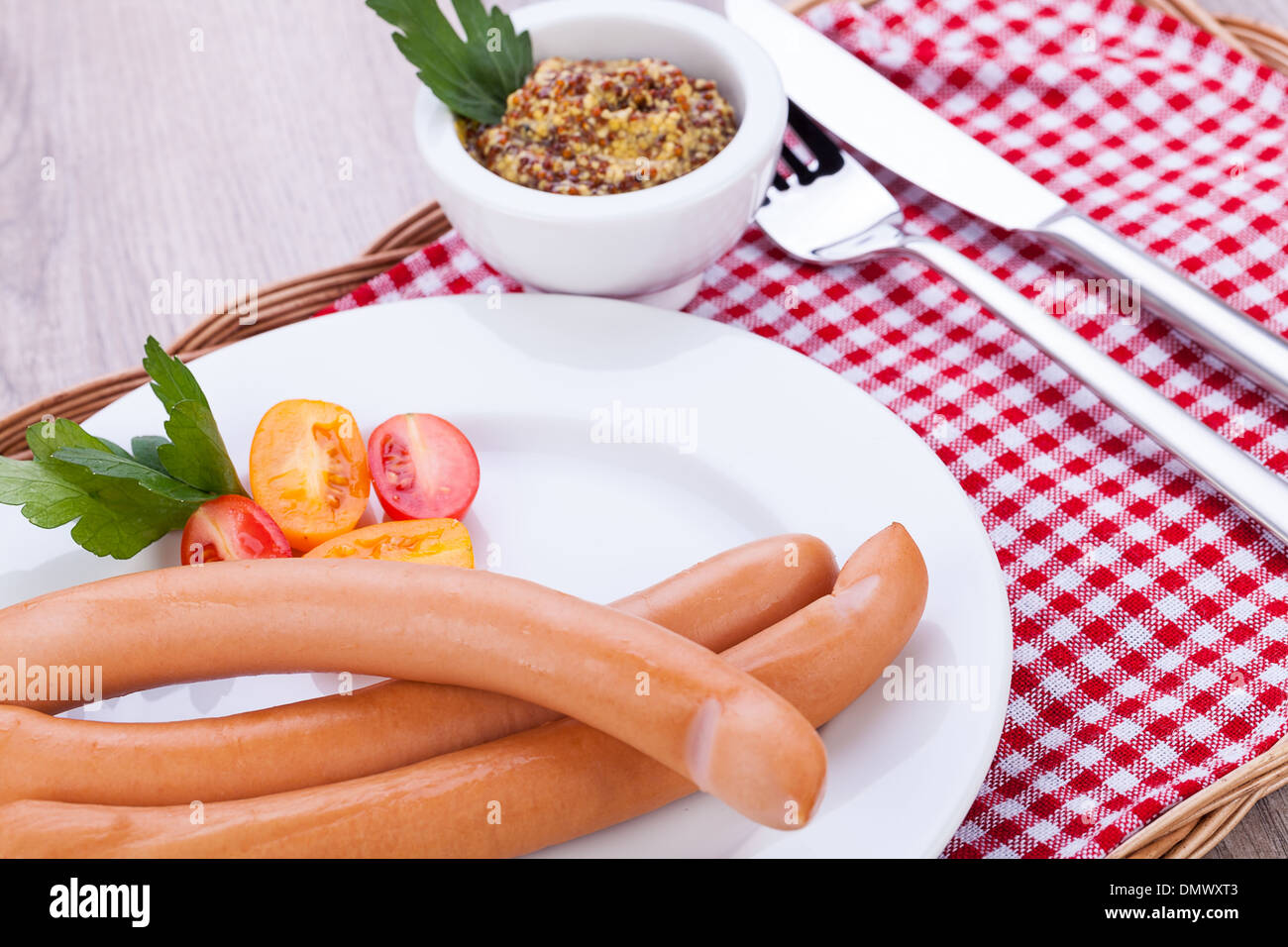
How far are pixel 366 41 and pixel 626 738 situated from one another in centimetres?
172

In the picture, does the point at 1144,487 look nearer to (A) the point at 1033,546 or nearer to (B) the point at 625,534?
(A) the point at 1033,546

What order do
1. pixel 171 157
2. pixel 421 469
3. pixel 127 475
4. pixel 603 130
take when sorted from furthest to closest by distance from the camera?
pixel 171 157 → pixel 603 130 → pixel 421 469 → pixel 127 475

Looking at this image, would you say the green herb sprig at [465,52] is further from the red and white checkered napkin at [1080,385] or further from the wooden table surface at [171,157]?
the wooden table surface at [171,157]

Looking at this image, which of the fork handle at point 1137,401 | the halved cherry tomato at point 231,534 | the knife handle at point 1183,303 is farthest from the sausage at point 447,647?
the knife handle at point 1183,303

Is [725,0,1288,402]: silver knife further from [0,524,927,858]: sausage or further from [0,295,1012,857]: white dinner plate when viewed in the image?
[0,524,927,858]: sausage

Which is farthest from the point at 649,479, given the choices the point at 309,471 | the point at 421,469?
the point at 309,471

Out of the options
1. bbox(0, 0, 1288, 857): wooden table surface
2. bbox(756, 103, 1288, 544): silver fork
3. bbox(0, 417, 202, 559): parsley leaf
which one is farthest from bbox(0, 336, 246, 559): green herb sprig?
bbox(756, 103, 1288, 544): silver fork

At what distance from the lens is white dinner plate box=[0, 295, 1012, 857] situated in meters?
0.95

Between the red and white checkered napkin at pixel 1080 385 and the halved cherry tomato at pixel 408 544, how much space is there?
Answer: 0.44 m

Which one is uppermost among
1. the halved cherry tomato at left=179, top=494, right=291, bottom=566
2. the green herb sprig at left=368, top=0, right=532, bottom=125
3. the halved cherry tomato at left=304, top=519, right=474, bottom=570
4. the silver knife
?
the green herb sprig at left=368, top=0, right=532, bottom=125

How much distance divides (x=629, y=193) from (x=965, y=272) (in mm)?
443

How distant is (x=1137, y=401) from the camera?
1.21 metres

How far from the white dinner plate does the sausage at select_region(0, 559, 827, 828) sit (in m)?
0.05

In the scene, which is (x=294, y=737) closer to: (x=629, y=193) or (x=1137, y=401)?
(x=629, y=193)
